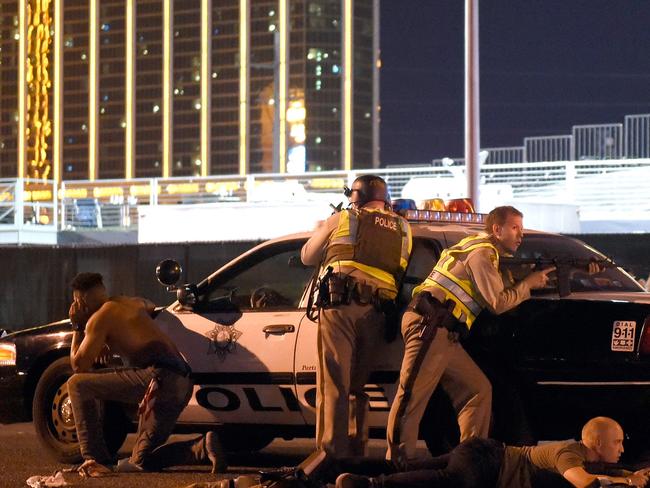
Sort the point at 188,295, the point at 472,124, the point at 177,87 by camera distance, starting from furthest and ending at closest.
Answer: the point at 177,87 < the point at 472,124 < the point at 188,295

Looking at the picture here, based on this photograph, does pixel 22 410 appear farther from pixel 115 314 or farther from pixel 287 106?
pixel 287 106

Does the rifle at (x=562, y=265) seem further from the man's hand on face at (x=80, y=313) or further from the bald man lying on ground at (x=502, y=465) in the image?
the man's hand on face at (x=80, y=313)

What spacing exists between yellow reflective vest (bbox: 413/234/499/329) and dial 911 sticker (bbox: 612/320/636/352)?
75 cm

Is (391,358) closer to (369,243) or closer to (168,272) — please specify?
(369,243)

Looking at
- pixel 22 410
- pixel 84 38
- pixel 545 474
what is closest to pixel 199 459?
pixel 22 410

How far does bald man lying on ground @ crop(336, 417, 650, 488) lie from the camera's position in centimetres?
648

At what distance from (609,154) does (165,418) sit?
22.6 metres

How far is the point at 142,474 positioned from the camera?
920 centimetres

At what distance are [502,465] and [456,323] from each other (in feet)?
4.36

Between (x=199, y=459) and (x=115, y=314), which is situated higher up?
(x=115, y=314)

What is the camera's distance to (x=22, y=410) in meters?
10.3

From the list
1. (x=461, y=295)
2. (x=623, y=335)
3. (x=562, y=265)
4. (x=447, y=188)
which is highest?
(x=447, y=188)

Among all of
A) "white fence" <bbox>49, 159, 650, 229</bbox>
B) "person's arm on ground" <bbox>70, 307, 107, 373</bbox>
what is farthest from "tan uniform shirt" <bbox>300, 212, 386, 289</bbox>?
"white fence" <bbox>49, 159, 650, 229</bbox>

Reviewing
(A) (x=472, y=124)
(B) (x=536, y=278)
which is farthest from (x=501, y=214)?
(A) (x=472, y=124)
